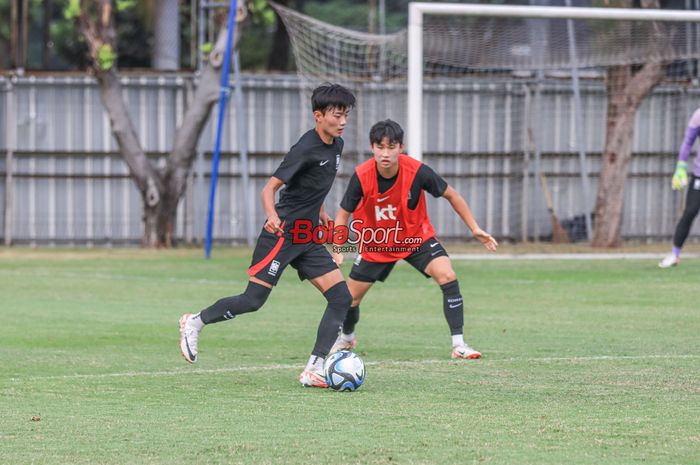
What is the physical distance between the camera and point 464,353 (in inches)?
371

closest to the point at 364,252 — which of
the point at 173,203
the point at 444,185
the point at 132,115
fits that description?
the point at 444,185

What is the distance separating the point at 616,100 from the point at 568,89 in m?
2.31

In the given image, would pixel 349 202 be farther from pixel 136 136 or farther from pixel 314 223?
pixel 136 136

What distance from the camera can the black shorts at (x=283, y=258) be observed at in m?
8.29

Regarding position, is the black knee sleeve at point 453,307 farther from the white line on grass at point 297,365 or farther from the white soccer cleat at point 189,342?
the white soccer cleat at point 189,342

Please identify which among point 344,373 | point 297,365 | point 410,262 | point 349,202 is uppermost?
point 349,202

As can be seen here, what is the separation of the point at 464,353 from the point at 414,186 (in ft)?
4.20

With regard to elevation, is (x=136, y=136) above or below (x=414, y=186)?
above

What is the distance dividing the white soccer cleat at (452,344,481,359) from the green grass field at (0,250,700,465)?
10cm

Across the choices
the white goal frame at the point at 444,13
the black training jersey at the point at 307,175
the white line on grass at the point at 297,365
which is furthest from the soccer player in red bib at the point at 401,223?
the white goal frame at the point at 444,13

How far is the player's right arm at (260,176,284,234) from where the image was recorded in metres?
8.02

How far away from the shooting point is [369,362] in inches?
368

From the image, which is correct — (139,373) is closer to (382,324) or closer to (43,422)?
(43,422)

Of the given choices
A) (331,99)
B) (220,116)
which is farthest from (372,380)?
(220,116)
